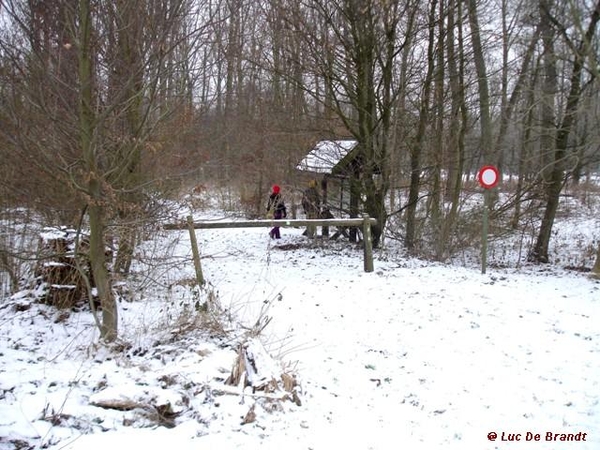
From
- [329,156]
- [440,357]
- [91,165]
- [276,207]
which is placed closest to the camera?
[91,165]

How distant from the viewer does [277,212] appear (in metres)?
13.3

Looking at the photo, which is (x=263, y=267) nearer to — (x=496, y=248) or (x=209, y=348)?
(x=209, y=348)

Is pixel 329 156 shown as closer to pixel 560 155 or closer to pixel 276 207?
pixel 276 207

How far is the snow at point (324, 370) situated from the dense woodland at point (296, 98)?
0.85 meters

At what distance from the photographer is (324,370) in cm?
457

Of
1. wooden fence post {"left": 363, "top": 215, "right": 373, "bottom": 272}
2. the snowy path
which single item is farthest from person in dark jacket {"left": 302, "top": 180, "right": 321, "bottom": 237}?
the snowy path

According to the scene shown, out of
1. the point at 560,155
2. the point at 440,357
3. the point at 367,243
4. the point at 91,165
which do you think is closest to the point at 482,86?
the point at 560,155

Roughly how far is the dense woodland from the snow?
0.85 m

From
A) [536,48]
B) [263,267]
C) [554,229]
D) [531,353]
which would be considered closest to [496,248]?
[554,229]

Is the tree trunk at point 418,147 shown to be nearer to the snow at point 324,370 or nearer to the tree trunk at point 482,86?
the tree trunk at point 482,86

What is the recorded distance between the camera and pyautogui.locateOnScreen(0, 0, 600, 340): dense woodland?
12.6ft

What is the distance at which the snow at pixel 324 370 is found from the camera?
323cm

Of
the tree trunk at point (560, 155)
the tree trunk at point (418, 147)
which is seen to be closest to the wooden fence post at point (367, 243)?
the tree trunk at point (418, 147)

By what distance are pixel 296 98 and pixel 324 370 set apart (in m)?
9.51
